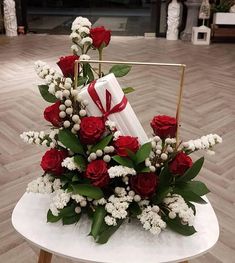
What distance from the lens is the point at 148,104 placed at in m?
3.59

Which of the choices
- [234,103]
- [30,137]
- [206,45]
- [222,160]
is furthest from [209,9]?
[30,137]

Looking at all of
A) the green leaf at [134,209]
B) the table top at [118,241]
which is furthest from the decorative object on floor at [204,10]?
the green leaf at [134,209]

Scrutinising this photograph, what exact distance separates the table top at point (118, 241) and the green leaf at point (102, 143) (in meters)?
0.24

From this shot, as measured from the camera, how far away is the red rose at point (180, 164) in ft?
3.65

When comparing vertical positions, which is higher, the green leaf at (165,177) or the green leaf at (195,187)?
the green leaf at (165,177)

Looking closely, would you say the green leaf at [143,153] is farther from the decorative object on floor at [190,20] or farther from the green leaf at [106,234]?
the decorative object on floor at [190,20]

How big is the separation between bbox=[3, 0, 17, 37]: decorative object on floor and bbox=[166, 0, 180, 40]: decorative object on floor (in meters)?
2.76

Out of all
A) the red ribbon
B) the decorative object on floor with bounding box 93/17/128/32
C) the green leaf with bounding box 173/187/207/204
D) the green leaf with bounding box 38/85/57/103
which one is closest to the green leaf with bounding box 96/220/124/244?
the green leaf with bounding box 173/187/207/204

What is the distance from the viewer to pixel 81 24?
4.23ft

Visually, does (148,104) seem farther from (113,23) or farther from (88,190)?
(113,23)

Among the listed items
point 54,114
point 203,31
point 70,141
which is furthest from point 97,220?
point 203,31

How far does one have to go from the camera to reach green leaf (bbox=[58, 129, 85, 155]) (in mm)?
1114

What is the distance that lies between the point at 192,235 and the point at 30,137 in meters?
0.61

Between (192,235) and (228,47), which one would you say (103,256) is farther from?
(228,47)
